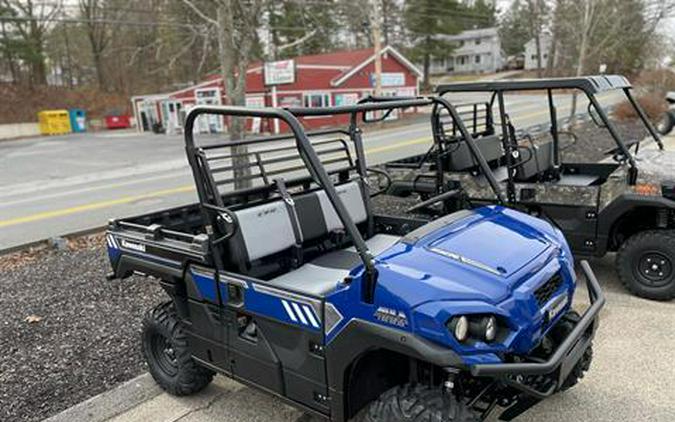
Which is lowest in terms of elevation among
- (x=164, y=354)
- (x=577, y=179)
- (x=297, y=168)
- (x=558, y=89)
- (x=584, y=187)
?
(x=164, y=354)

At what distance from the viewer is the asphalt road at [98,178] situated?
9375mm

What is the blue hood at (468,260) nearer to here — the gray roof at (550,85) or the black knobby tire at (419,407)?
the black knobby tire at (419,407)

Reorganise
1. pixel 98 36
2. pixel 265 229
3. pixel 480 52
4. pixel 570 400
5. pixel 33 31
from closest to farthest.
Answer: pixel 265 229 < pixel 570 400 < pixel 33 31 < pixel 98 36 < pixel 480 52

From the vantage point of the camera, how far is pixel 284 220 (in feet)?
10.5

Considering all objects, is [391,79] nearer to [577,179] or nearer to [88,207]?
[88,207]

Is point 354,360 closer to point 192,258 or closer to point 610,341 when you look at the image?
Result: point 192,258

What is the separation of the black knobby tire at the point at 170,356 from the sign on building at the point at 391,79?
27860 millimetres

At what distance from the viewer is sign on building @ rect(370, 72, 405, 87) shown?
3030cm

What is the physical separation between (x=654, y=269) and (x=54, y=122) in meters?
39.6

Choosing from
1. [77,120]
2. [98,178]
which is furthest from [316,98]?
[77,120]

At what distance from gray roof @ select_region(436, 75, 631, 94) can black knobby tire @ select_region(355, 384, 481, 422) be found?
3.53 meters

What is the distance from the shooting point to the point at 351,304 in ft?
7.69

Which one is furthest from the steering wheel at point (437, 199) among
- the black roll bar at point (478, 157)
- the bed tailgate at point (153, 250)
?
the bed tailgate at point (153, 250)

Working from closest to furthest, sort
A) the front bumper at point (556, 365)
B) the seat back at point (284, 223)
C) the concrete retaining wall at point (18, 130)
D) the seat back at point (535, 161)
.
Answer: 1. the front bumper at point (556, 365)
2. the seat back at point (284, 223)
3. the seat back at point (535, 161)
4. the concrete retaining wall at point (18, 130)
